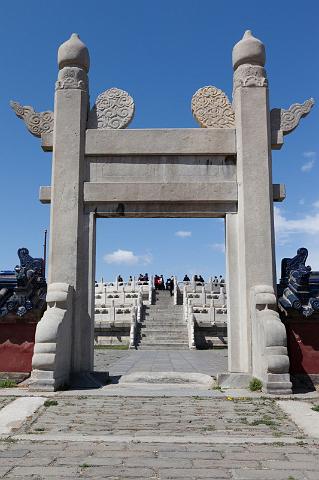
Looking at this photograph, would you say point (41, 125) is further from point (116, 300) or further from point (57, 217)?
point (116, 300)

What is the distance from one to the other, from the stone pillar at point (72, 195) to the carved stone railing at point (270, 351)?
2.77 m

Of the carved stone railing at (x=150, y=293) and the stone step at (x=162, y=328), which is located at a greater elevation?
the carved stone railing at (x=150, y=293)

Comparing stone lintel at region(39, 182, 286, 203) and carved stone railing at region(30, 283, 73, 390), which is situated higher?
→ stone lintel at region(39, 182, 286, 203)

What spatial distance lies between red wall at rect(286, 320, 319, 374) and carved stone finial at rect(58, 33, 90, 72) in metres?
5.70

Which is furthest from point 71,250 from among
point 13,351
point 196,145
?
point 196,145

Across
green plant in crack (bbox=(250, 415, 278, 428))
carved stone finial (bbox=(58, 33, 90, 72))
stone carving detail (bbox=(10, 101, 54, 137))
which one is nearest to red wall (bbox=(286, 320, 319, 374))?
green plant in crack (bbox=(250, 415, 278, 428))

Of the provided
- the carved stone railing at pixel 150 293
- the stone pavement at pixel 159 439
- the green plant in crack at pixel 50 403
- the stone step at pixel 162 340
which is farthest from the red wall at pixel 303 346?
the carved stone railing at pixel 150 293

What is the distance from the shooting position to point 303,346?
8555mm

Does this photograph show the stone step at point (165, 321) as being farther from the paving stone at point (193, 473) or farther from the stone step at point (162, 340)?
the paving stone at point (193, 473)

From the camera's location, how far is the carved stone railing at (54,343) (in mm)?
7621

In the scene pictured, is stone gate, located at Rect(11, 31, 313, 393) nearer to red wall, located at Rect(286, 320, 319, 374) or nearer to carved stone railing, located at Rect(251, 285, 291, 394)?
carved stone railing, located at Rect(251, 285, 291, 394)

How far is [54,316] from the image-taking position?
8.03 metres

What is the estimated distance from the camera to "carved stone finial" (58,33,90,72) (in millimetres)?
9336

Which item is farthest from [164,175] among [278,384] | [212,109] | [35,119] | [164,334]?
[164,334]
